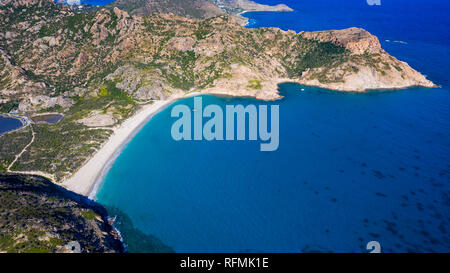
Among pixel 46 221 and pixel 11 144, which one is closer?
pixel 46 221

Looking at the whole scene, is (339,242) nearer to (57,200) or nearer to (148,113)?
(57,200)

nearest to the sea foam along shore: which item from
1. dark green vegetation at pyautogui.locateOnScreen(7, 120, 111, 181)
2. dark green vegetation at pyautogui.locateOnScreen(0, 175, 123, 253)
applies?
dark green vegetation at pyautogui.locateOnScreen(7, 120, 111, 181)

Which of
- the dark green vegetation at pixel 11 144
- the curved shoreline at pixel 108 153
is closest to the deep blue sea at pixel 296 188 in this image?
the curved shoreline at pixel 108 153

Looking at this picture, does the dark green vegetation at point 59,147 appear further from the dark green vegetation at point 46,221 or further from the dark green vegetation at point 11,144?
the dark green vegetation at point 46,221

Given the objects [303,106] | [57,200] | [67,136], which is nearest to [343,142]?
[303,106]

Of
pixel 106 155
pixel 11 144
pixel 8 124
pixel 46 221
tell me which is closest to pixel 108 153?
pixel 106 155

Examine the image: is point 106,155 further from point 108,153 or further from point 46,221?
point 46,221
